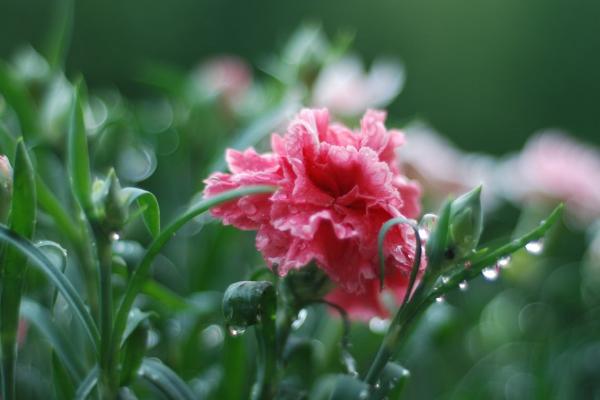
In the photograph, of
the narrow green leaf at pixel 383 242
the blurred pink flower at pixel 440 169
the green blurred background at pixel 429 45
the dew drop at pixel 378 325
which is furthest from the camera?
the green blurred background at pixel 429 45

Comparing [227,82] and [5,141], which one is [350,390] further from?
[227,82]

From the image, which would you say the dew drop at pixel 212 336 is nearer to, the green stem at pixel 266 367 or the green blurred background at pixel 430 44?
the green stem at pixel 266 367

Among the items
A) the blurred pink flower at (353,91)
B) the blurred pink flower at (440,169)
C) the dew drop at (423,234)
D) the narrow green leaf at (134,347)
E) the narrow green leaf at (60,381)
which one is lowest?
the narrow green leaf at (60,381)

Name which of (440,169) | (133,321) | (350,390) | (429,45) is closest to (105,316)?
(133,321)

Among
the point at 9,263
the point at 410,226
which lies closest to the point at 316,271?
the point at 410,226

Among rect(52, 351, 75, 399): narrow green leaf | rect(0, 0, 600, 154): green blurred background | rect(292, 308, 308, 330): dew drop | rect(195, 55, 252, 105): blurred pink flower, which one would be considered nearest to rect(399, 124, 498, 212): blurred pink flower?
rect(195, 55, 252, 105): blurred pink flower

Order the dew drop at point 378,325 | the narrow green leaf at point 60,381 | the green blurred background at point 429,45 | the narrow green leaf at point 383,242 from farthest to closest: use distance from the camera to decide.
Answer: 1. the green blurred background at point 429,45
2. the dew drop at point 378,325
3. the narrow green leaf at point 60,381
4. the narrow green leaf at point 383,242

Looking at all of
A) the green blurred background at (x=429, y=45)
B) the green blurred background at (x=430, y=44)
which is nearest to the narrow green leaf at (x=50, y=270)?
the green blurred background at (x=429, y=45)
